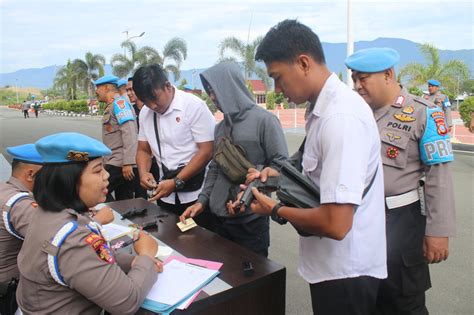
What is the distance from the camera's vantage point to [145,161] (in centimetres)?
280

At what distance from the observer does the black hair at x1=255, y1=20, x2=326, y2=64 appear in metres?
1.15

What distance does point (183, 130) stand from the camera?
8.14ft

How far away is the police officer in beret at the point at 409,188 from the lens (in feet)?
5.51

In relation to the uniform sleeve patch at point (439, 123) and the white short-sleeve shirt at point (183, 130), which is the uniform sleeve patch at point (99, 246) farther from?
the uniform sleeve patch at point (439, 123)

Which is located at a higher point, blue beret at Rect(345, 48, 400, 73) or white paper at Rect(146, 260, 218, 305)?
blue beret at Rect(345, 48, 400, 73)

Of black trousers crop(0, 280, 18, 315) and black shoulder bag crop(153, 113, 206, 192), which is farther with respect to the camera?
black shoulder bag crop(153, 113, 206, 192)

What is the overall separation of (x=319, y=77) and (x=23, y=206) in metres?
1.48

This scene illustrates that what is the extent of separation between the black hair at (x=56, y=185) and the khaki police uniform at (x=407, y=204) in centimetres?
133

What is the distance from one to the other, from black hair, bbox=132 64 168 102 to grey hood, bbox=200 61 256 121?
46 cm

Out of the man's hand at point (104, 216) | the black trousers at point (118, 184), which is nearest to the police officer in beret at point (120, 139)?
the black trousers at point (118, 184)

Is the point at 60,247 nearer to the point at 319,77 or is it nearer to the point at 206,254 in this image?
the point at 206,254

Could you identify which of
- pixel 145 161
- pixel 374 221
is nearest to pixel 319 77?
pixel 374 221

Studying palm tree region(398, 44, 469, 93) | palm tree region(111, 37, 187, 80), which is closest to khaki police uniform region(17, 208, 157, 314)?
palm tree region(398, 44, 469, 93)

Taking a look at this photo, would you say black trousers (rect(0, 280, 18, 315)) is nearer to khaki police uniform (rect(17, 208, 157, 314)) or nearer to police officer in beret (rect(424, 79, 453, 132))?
khaki police uniform (rect(17, 208, 157, 314))
